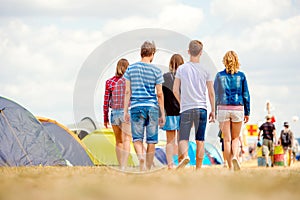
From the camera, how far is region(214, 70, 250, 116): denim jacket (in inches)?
353

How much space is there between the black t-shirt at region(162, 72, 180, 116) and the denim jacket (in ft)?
2.07

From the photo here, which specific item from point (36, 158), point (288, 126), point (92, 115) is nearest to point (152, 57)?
point (92, 115)

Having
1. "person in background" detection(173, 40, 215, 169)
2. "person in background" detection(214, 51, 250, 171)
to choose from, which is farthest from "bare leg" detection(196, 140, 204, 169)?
"person in background" detection(214, 51, 250, 171)

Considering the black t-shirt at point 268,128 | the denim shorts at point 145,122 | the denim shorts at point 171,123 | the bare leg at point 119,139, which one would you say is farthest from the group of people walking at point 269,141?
the denim shorts at point 145,122

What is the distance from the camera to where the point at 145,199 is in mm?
4773

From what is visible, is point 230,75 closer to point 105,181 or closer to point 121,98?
point 121,98

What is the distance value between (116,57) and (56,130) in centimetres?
613

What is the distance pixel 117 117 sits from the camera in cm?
867

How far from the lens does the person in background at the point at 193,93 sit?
8.34 m

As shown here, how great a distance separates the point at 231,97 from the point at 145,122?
1.55 metres

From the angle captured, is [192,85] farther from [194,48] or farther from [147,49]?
[147,49]

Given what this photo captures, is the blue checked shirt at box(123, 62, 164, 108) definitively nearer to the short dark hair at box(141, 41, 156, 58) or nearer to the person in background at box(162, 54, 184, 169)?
the short dark hair at box(141, 41, 156, 58)

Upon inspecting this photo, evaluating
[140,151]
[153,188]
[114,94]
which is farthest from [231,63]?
[153,188]

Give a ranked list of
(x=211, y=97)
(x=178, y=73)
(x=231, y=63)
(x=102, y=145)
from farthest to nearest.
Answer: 1. (x=102, y=145)
2. (x=231, y=63)
3. (x=211, y=97)
4. (x=178, y=73)
